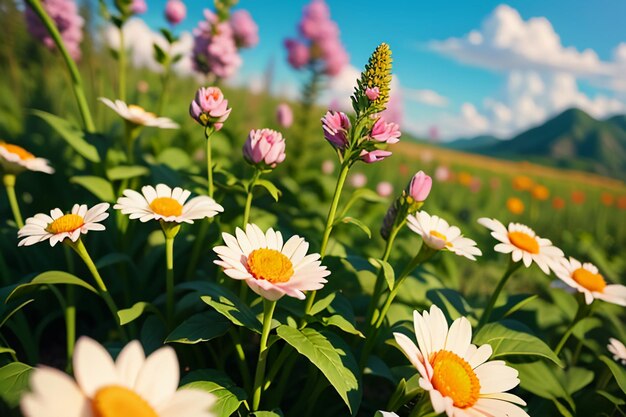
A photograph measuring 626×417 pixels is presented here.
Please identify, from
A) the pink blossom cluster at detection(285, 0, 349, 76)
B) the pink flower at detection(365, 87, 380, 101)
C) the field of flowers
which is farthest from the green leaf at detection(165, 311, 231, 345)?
the pink blossom cluster at detection(285, 0, 349, 76)

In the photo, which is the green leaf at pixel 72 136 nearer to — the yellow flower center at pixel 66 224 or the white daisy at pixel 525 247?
the yellow flower center at pixel 66 224

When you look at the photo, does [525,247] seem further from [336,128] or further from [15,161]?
[15,161]

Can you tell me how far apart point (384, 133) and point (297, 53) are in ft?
8.72

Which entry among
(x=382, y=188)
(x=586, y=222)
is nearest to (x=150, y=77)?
(x=382, y=188)

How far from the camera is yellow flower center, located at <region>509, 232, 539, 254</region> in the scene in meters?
1.17

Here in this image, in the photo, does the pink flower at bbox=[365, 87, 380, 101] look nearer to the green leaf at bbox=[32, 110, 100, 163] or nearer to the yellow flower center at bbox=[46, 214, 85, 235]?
the yellow flower center at bbox=[46, 214, 85, 235]

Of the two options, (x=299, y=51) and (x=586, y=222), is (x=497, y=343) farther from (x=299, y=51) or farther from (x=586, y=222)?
(x=586, y=222)

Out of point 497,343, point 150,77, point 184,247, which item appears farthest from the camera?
point 150,77

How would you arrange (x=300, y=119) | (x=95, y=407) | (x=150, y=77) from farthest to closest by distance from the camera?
(x=150, y=77) < (x=300, y=119) < (x=95, y=407)

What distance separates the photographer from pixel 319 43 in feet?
10.7

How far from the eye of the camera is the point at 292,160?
10.0 ft

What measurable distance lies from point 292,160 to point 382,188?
0.70m

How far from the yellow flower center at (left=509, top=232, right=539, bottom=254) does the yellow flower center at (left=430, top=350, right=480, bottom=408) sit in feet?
1.71

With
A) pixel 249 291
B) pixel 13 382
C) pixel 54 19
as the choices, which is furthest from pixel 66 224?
pixel 54 19
